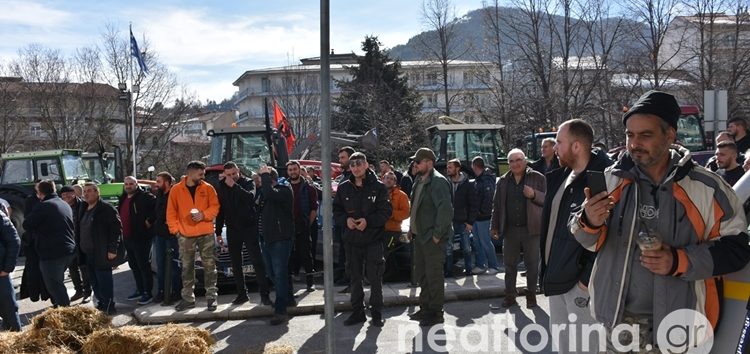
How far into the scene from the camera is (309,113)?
40.2m

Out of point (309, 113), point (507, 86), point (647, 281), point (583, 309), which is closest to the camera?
point (647, 281)

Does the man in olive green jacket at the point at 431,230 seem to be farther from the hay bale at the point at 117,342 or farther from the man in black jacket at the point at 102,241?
the man in black jacket at the point at 102,241

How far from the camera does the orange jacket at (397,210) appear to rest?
8852 mm

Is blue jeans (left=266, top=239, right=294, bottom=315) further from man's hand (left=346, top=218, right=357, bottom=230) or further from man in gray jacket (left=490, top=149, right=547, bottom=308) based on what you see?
man in gray jacket (left=490, top=149, right=547, bottom=308)

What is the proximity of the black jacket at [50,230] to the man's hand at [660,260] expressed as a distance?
22.7 feet

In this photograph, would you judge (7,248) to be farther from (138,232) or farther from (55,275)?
(138,232)

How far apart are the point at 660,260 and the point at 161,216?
24.6ft

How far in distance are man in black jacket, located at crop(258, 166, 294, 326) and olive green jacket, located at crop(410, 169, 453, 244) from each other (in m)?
1.63

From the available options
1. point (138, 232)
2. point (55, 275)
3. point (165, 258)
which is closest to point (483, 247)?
point (165, 258)

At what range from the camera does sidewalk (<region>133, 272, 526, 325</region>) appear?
7.78m

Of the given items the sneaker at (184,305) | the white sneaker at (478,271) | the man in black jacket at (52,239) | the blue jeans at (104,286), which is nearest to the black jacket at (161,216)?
the blue jeans at (104,286)

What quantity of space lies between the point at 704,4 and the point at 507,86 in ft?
32.3

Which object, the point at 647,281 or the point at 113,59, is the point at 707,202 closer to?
the point at 647,281

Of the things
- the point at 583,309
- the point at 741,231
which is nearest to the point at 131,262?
the point at 583,309
